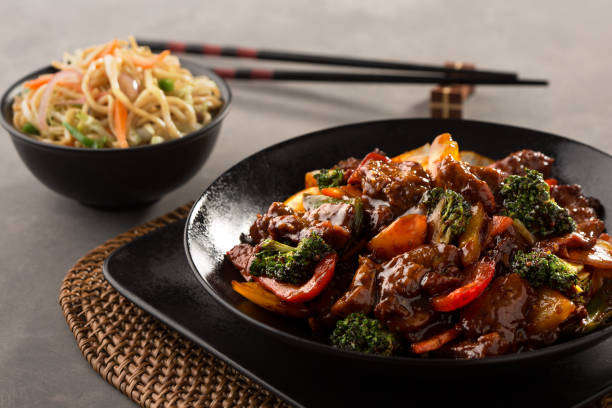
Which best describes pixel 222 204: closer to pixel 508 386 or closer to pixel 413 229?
pixel 413 229

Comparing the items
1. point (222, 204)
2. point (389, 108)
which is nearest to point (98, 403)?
point (222, 204)

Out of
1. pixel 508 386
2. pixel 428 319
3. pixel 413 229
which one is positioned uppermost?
pixel 413 229

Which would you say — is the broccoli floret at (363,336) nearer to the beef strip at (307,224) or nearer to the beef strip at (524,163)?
the beef strip at (307,224)

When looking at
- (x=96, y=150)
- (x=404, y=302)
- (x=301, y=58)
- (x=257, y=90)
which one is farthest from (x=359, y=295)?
(x=257, y=90)

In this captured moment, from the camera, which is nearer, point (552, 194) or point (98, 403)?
point (98, 403)

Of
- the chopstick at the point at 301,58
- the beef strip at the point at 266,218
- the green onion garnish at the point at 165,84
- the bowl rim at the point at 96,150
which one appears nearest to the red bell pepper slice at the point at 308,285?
the beef strip at the point at 266,218

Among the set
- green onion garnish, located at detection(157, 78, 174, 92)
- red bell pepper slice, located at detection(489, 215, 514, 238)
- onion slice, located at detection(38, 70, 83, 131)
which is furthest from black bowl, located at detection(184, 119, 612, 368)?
onion slice, located at detection(38, 70, 83, 131)

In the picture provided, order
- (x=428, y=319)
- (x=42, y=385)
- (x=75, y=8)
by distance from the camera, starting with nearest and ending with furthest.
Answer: (x=428, y=319), (x=42, y=385), (x=75, y=8)
